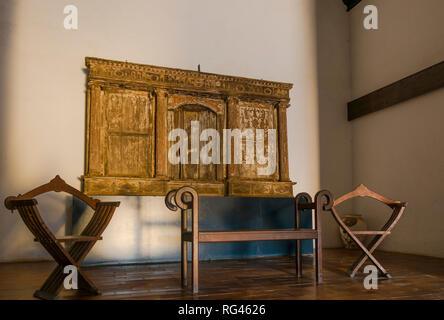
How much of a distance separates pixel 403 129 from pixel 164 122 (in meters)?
3.68

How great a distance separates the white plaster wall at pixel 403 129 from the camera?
5.50 metres

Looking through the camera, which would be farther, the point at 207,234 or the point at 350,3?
the point at 350,3

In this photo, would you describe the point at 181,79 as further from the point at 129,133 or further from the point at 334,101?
the point at 334,101

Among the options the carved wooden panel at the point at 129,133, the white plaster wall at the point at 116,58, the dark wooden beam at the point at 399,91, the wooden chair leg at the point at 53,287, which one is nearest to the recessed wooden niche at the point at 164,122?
the carved wooden panel at the point at 129,133

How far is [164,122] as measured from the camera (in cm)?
576

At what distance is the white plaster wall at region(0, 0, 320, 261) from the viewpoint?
4738mm

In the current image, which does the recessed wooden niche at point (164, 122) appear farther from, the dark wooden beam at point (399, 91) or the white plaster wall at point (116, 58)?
the dark wooden beam at point (399, 91)

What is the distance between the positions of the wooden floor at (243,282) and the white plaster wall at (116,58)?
0.72m

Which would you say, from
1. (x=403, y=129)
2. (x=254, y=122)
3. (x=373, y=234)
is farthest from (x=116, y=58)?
(x=403, y=129)

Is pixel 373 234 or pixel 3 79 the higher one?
pixel 3 79

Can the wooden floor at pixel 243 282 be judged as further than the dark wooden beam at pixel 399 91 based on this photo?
No

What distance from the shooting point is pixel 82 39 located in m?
5.70

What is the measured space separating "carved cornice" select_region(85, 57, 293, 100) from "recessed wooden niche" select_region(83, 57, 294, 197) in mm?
13
